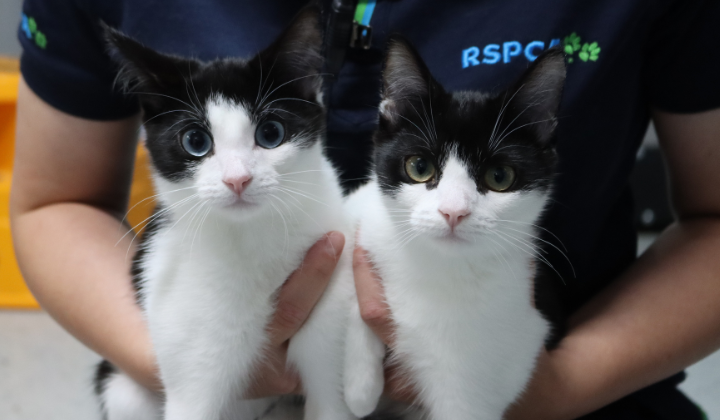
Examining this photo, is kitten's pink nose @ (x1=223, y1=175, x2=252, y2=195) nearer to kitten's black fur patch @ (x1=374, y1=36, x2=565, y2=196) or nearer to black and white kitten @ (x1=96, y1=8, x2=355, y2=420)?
black and white kitten @ (x1=96, y1=8, x2=355, y2=420)

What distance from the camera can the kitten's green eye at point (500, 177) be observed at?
885 mm

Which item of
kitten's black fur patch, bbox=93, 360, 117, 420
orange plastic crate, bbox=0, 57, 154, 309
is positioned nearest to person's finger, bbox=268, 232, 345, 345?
kitten's black fur patch, bbox=93, 360, 117, 420

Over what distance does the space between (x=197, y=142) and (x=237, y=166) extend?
12 cm

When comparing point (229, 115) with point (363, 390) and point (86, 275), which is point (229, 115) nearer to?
point (363, 390)

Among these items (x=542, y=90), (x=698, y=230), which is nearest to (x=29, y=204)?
(x=542, y=90)

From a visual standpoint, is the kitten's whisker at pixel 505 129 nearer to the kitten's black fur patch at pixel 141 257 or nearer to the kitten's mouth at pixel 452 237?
the kitten's mouth at pixel 452 237

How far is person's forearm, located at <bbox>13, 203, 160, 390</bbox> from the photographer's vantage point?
1.17m

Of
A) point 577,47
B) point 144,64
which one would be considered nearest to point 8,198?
point 144,64

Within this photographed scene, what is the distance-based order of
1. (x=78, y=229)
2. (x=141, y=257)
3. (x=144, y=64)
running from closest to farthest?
(x=144, y=64) → (x=141, y=257) → (x=78, y=229)

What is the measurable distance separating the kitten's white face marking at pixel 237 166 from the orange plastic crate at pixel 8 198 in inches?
60.0

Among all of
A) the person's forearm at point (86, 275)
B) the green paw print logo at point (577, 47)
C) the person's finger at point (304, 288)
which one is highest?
the green paw print logo at point (577, 47)

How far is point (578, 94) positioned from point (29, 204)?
1356mm

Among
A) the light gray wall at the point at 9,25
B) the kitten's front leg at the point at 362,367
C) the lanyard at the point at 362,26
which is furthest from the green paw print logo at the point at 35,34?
the light gray wall at the point at 9,25

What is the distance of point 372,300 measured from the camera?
961mm
